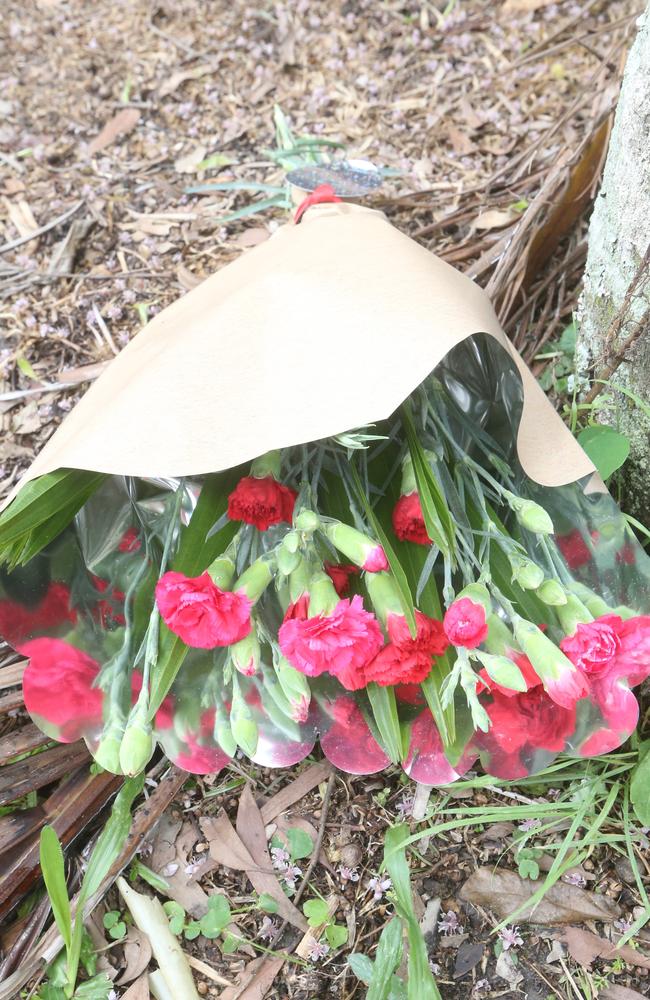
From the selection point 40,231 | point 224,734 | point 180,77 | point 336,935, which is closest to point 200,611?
point 224,734

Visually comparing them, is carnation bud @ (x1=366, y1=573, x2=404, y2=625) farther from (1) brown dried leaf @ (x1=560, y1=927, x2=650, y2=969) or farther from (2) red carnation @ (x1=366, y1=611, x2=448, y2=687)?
(1) brown dried leaf @ (x1=560, y1=927, x2=650, y2=969)

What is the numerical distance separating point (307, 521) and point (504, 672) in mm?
213

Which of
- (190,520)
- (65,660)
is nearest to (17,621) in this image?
(65,660)

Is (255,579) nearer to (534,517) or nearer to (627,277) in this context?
(534,517)

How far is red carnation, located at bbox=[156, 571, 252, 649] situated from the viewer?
72 centimetres

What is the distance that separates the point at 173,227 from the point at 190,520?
800 millimetres

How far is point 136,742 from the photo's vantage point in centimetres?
73

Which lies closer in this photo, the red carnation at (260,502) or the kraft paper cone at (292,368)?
the kraft paper cone at (292,368)

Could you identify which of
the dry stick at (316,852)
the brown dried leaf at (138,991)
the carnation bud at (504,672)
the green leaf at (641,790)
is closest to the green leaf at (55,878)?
the brown dried leaf at (138,991)

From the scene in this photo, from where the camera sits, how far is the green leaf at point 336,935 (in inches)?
32.9

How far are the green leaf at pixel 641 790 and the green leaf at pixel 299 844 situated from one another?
1.13 ft

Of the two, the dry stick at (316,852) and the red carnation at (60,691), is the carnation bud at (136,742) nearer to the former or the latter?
the red carnation at (60,691)

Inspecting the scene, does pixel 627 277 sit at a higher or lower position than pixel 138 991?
higher

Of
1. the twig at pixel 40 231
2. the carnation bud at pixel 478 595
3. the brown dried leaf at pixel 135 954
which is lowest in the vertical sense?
the brown dried leaf at pixel 135 954
